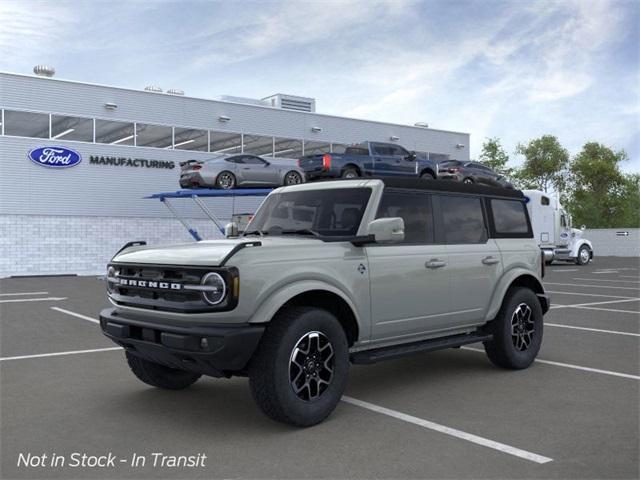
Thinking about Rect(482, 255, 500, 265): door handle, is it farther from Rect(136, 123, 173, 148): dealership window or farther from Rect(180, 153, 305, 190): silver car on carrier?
Result: Rect(136, 123, 173, 148): dealership window

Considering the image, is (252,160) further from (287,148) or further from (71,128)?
(287,148)

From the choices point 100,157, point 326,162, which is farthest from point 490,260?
point 100,157

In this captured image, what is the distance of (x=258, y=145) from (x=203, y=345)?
28.7 m

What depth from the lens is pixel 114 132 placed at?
28.5 meters

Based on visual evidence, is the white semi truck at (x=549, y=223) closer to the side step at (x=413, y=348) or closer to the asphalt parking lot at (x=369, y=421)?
the asphalt parking lot at (x=369, y=421)

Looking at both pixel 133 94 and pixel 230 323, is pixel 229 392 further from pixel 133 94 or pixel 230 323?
pixel 133 94

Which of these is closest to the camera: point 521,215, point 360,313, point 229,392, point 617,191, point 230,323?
point 230,323

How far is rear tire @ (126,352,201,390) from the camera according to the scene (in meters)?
5.88

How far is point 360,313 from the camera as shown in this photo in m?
5.33

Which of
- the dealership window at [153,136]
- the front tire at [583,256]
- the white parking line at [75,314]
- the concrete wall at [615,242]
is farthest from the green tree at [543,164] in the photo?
the white parking line at [75,314]

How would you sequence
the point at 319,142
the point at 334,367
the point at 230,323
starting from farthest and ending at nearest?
1. the point at 319,142
2. the point at 334,367
3. the point at 230,323

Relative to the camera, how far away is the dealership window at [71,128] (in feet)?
88.4

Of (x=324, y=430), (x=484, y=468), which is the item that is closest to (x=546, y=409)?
(x=484, y=468)

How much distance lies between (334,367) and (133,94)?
2640 centimetres
